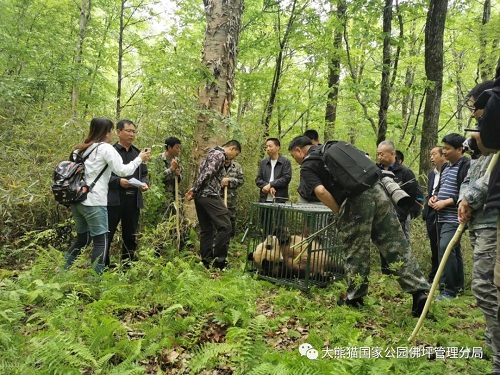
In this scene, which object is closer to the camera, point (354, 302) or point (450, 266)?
point (354, 302)

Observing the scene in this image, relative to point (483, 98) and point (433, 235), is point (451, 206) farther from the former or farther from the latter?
point (483, 98)

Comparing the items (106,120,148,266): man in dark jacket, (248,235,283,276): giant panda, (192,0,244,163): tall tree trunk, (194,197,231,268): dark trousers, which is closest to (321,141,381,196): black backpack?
(248,235,283,276): giant panda

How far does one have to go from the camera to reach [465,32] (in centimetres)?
1251

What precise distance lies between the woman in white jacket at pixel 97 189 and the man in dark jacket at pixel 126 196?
489mm

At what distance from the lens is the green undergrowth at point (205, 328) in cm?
267

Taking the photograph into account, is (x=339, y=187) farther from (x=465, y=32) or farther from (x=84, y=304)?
(x=465, y=32)

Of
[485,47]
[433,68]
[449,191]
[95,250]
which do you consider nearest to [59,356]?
[95,250]

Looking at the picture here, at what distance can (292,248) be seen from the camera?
16.2 feet

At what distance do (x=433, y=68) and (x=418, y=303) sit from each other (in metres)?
5.69

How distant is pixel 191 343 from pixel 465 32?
1425 centimetres

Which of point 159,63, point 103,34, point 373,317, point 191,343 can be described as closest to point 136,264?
point 191,343

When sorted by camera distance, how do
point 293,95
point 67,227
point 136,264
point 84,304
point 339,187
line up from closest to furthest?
1. point 84,304
2. point 339,187
3. point 136,264
4. point 67,227
5. point 293,95

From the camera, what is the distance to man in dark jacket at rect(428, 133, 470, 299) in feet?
16.0

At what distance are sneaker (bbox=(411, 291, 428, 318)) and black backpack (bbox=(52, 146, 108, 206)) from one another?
156 inches
